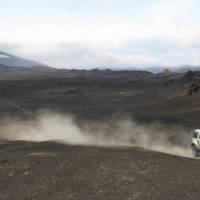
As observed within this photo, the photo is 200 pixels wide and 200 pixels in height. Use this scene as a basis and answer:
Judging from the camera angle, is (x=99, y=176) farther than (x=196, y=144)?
No

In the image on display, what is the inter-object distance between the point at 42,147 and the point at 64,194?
11.7m

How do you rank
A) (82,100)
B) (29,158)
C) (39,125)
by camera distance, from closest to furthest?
(29,158) < (39,125) < (82,100)

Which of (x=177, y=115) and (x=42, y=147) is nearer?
(x=42, y=147)

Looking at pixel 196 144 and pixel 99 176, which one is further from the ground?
pixel 196 144

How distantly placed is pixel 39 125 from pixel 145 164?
27.8 meters

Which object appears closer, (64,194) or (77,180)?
(64,194)

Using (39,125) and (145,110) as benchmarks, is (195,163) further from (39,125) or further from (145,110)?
(145,110)

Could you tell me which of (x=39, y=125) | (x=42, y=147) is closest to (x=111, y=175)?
(x=42, y=147)

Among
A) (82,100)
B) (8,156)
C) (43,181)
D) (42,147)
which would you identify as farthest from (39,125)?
(82,100)

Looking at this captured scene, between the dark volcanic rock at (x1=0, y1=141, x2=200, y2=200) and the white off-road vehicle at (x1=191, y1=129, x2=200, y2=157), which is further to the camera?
the white off-road vehicle at (x1=191, y1=129, x2=200, y2=157)

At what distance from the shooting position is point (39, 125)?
1786 inches

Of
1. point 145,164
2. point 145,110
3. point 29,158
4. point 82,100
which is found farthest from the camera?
point 82,100

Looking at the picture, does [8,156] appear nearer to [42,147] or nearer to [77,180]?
[42,147]

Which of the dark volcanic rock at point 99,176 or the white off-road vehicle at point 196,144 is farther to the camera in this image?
the white off-road vehicle at point 196,144
